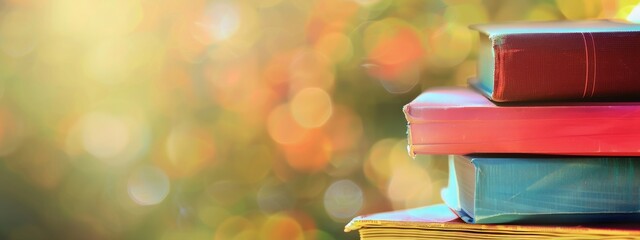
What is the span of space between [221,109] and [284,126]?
8 cm

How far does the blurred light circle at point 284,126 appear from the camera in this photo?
94 cm

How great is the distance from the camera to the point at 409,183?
944 mm

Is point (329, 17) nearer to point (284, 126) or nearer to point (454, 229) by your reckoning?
point (284, 126)

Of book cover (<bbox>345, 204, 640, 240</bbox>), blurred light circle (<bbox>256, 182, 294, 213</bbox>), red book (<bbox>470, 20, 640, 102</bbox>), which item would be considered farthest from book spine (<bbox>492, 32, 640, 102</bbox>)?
blurred light circle (<bbox>256, 182, 294, 213</bbox>)

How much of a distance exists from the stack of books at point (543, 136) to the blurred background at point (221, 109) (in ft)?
0.82

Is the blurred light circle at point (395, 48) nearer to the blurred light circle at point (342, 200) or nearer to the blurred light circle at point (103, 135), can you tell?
the blurred light circle at point (342, 200)

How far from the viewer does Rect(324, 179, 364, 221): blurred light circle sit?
0.95m

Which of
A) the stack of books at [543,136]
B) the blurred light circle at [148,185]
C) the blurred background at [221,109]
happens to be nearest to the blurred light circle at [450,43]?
the blurred background at [221,109]

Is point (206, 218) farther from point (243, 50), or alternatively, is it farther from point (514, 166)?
point (514, 166)

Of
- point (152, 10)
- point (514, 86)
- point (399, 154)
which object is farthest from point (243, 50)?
point (514, 86)

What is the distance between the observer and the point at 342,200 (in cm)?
95

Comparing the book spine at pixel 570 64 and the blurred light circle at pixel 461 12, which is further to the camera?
the blurred light circle at pixel 461 12

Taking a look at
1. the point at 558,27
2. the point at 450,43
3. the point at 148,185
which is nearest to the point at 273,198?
the point at 148,185

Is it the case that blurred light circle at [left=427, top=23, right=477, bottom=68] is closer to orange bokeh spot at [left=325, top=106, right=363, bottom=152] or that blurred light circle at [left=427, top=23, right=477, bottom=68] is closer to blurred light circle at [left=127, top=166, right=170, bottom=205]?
orange bokeh spot at [left=325, top=106, right=363, bottom=152]
